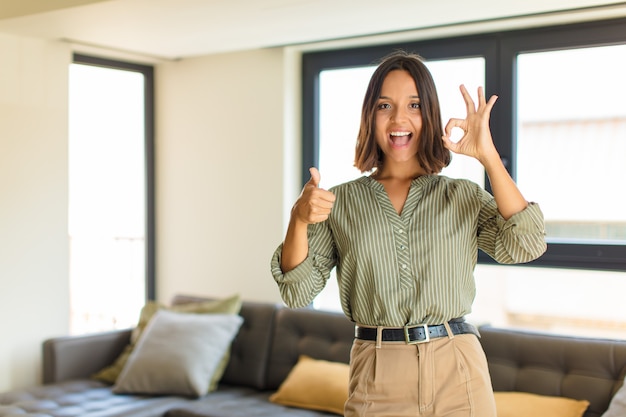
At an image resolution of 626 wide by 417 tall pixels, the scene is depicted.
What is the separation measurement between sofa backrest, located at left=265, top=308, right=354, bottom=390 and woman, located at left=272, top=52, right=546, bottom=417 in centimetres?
182

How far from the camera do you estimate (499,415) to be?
2904 mm

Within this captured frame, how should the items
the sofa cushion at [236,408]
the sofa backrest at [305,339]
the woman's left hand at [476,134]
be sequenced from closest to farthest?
the woman's left hand at [476,134] → the sofa cushion at [236,408] → the sofa backrest at [305,339]

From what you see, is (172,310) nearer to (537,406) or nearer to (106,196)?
(106,196)

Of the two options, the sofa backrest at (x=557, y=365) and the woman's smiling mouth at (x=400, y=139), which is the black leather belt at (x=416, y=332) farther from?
the sofa backrest at (x=557, y=365)

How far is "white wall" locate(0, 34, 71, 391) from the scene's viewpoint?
3.90 m

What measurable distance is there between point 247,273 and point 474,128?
288 centimetres

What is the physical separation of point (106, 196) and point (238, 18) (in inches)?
83.9

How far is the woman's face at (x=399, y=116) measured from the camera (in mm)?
1746

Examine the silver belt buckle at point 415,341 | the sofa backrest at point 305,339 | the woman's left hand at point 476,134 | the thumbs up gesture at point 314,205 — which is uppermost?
the woman's left hand at point 476,134

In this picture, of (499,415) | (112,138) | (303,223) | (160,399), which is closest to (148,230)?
(112,138)

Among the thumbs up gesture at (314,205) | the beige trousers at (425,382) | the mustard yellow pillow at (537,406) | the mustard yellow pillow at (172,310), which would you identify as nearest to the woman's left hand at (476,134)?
the thumbs up gesture at (314,205)

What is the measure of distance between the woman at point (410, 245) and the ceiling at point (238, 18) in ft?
5.02

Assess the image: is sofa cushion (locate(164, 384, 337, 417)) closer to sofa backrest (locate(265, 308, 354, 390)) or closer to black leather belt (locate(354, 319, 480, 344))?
sofa backrest (locate(265, 308, 354, 390))

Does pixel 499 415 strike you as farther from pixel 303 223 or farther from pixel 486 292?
pixel 486 292
